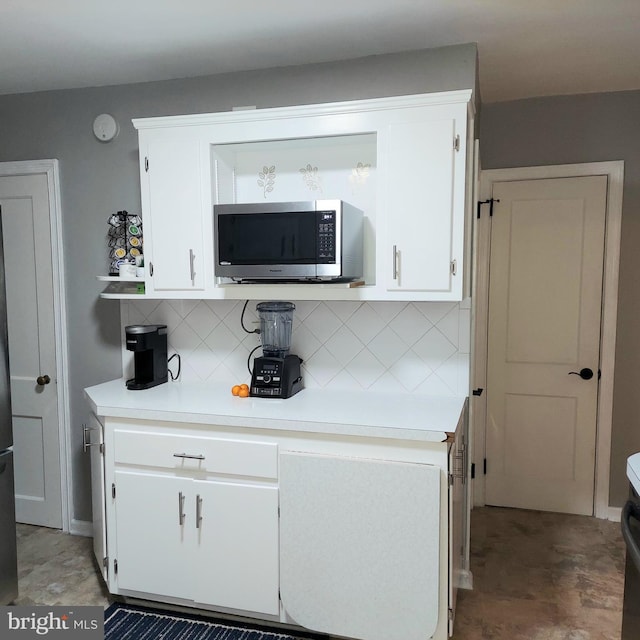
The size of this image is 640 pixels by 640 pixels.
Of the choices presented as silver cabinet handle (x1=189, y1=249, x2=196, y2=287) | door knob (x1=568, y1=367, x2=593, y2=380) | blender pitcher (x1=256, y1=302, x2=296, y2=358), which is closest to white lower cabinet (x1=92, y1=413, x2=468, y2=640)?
blender pitcher (x1=256, y1=302, x2=296, y2=358)

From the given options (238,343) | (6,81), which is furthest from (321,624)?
(6,81)

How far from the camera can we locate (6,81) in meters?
2.84

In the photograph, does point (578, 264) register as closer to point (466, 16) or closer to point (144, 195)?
point (466, 16)

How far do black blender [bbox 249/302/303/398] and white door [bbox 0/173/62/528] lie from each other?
4.32 feet

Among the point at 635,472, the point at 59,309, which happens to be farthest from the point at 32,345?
the point at 635,472

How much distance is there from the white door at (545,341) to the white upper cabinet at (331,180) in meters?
1.12

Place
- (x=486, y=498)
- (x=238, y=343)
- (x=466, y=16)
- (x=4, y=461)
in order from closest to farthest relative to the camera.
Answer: (x=466, y=16), (x=4, y=461), (x=238, y=343), (x=486, y=498)

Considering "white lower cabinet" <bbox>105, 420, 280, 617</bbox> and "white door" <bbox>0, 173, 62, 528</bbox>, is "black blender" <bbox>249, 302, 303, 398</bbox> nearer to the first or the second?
"white lower cabinet" <bbox>105, 420, 280, 617</bbox>

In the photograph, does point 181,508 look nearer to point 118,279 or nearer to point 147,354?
point 147,354

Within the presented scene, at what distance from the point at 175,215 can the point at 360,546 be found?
1.61 m

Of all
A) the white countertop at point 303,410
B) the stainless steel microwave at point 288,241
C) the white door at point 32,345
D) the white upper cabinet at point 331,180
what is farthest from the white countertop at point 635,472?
the white door at point 32,345

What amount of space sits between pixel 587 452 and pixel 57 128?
354 centimetres

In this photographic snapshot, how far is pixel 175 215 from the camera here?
2.51 m

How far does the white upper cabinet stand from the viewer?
7.20 ft
